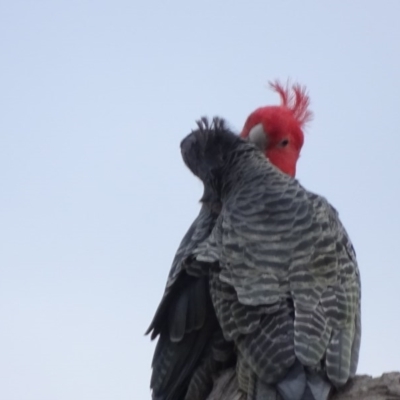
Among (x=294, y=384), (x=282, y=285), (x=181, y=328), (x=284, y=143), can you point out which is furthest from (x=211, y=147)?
(x=294, y=384)

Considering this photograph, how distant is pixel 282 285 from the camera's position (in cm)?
578

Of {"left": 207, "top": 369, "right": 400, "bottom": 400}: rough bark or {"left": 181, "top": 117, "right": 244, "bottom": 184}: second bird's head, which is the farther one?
{"left": 181, "top": 117, "right": 244, "bottom": 184}: second bird's head

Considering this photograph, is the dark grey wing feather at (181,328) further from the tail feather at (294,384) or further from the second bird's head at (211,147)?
the tail feather at (294,384)

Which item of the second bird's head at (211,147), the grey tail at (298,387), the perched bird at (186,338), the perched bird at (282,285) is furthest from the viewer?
the second bird's head at (211,147)

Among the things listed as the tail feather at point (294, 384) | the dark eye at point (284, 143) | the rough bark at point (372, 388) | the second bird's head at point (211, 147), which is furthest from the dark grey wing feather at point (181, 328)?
the dark eye at point (284, 143)

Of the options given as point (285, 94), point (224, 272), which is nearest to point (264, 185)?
point (224, 272)

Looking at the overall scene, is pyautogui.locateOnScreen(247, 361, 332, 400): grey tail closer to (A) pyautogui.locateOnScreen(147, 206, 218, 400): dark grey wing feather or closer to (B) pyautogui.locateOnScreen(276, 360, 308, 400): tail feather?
(B) pyautogui.locateOnScreen(276, 360, 308, 400): tail feather

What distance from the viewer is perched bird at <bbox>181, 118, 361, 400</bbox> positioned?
5.41m

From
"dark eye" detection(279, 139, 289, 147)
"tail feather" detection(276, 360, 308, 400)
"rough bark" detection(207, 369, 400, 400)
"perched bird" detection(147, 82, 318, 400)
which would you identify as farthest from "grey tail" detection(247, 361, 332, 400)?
"dark eye" detection(279, 139, 289, 147)

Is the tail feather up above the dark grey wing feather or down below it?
below

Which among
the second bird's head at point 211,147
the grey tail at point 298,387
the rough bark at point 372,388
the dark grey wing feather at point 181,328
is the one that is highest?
the second bird's head at point 211,147

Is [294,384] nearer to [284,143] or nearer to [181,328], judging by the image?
[181,328]

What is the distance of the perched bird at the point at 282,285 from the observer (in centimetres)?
541

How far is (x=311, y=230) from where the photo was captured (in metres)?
6.19
